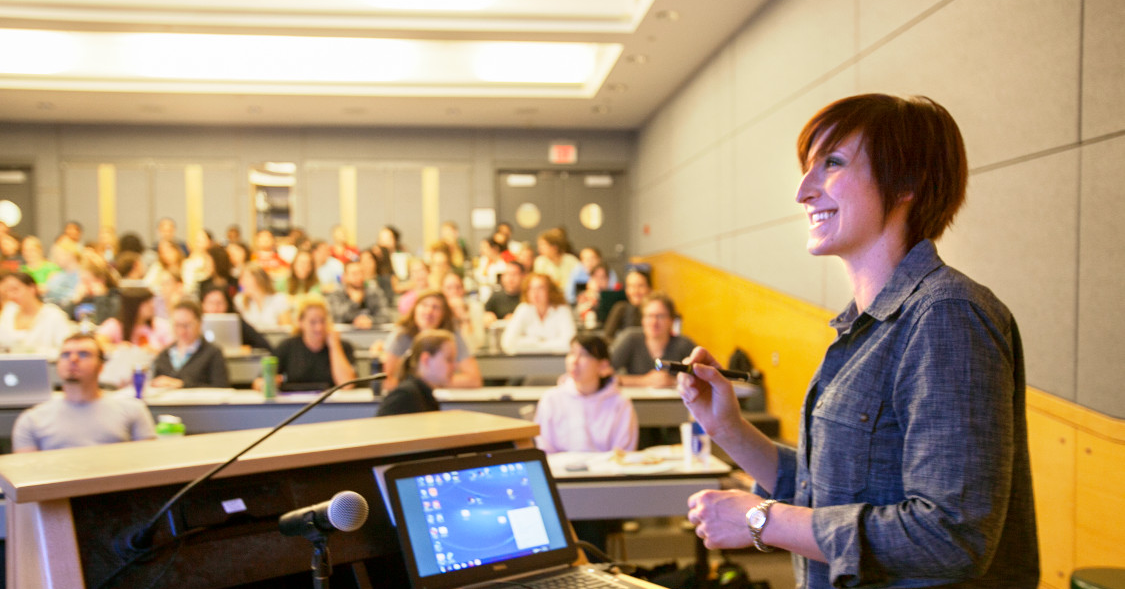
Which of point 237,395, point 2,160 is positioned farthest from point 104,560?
point 2,160

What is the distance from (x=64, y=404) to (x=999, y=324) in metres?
4.03

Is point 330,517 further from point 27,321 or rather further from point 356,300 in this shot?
point 356,300

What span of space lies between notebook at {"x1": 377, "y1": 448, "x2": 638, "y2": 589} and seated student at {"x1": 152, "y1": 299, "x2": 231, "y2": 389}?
458 cm

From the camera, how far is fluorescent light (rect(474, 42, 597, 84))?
367 inches

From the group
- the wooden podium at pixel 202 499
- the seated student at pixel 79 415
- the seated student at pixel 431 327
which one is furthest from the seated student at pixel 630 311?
the wooden podium at pixel 202 499

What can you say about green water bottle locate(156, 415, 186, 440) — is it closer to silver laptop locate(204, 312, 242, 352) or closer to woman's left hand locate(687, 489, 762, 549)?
silver laptop locate(204, 312, 242, 352)

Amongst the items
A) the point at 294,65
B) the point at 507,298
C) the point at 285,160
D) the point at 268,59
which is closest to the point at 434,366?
the point at 507,298

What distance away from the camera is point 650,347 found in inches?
228

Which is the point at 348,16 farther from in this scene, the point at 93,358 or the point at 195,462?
the point at 195,462

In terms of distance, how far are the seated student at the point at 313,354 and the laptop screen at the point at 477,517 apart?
14.3 feet

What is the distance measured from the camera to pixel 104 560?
1267 millimetres

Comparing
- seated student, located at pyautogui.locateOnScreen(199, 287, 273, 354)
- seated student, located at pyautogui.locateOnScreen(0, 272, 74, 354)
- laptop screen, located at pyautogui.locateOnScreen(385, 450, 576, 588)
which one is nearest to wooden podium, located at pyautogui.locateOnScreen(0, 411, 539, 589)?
laptop screen, located at pyautogui.locateOnScreen(385, 450, 576, 588)

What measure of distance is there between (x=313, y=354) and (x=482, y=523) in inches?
181

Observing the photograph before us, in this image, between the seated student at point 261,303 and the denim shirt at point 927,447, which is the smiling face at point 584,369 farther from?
the seated student at point 261,303
